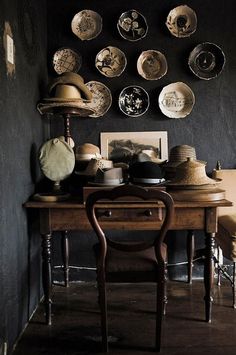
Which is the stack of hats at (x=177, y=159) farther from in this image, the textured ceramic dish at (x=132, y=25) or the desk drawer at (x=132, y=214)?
the textured ceramic dish at (x=132, y=25)

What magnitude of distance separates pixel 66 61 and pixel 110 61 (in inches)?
14.2

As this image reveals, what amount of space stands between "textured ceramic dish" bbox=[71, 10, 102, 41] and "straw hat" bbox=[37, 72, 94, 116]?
0.49m

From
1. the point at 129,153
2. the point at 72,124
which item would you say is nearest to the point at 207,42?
the point at 129,153

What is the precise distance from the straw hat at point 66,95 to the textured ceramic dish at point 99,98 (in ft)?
0.89

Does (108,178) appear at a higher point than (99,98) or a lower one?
lower

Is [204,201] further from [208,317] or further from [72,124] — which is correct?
[72,124]

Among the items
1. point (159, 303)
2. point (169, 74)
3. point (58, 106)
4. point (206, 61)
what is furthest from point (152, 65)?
point (159, 303)

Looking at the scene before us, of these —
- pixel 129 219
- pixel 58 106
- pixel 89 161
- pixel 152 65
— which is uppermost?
pixel 152 65

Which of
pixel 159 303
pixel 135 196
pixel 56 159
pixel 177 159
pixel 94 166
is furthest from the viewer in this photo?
pixel 177 159

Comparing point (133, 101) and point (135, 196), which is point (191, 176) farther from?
point (133, 101)

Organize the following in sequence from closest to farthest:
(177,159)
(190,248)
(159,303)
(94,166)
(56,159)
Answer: (159,303) < (56,159) < (94,166) < (177,159) < (190,248)

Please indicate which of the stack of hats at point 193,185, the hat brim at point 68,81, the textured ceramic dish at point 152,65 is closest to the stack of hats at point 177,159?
the stack of hats at point 193,185

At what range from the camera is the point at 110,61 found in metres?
3.06

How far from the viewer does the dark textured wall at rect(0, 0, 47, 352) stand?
198 cm
